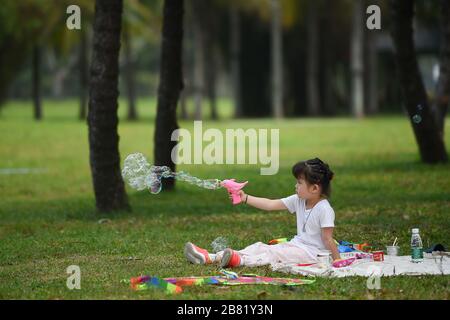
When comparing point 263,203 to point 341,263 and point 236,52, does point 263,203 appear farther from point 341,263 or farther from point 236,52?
point 236,52

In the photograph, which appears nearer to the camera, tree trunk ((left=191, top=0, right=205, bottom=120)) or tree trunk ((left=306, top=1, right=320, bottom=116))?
tree trunk ((left=191, top=0, right=205, bottom=120))

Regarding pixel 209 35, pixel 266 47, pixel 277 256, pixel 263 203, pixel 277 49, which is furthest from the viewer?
pixel 266 47

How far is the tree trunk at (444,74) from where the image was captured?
1950 centimetres

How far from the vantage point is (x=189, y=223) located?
13.1 m

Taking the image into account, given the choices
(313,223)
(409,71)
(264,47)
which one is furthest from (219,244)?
(264,47)

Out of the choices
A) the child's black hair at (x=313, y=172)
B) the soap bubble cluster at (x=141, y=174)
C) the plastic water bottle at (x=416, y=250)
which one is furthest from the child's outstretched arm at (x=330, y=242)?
Answer: the soap bubble cluster at (x=141, y=174)

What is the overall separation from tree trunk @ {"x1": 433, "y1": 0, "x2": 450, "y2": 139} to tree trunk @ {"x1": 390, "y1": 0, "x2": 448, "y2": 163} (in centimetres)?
85

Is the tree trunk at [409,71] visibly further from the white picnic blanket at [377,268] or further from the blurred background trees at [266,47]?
the blurred background trees at [266,47]

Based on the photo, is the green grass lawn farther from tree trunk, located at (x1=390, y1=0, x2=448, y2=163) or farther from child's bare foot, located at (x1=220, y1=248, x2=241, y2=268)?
tree trunk, located at (x1=390, y1=0, x2=448, y2=163)

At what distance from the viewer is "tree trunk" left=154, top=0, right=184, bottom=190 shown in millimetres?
16359

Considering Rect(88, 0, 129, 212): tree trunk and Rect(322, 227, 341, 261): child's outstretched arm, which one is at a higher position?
Rect(88, 0, 129, 212): tree trunk

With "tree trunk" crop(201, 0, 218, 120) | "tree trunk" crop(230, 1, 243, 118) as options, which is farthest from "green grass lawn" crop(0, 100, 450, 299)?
"tree trunk" crop(230, 1, 243, 118)

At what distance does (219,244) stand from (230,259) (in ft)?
4.96

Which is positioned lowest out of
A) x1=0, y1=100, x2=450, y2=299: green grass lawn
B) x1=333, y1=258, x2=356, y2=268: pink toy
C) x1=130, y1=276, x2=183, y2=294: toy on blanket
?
x1=0, y1=100, x2=450, y2=299: green grass lawn
